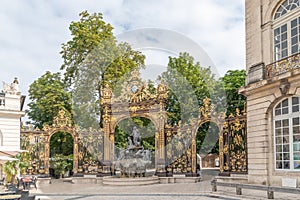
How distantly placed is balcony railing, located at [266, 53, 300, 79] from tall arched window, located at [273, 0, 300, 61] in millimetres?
426

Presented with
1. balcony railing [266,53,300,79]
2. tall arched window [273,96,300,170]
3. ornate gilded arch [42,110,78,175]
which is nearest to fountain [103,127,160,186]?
ornate gilded arch [42,110,78,175]

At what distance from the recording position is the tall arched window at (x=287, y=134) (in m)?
13.3

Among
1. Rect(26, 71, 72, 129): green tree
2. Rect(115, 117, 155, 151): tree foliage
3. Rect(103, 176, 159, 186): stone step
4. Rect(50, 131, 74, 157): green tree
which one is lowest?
Rect(103, 176, 159, 186): stone step

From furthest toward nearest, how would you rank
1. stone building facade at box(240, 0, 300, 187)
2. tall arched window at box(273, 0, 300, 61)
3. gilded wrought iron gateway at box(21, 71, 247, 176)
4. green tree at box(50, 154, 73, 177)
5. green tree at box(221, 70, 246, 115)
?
green tree at box(221, 70, 246, 115) → green tree at box(50, 154, 73, 177) → gilded wrought iron gateway at box(21, 71, 247, 176) → tall arched window at box(273, 0, 300, 61) → stone building facade at box(240, 0, 300, 187)

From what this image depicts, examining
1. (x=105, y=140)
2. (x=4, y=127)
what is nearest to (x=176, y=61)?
(x=105, y=140)

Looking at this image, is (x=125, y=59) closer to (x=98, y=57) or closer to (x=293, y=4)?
(x=98, y=57)

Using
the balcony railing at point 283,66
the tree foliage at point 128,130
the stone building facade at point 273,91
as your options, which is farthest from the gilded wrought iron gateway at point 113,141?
the balcony railing at point 283,66

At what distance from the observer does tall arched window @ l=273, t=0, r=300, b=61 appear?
1375 centimetres

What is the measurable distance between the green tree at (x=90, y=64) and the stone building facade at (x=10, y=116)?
583 centimetres

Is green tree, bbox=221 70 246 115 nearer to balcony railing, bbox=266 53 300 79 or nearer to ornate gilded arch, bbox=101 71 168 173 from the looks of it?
ornate gilded arch, bbox=101 71 168 173

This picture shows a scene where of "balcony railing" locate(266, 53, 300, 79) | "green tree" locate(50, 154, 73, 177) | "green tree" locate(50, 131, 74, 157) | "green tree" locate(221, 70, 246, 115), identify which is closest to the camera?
"balcony railing" locate(266, 53, 300, 79)

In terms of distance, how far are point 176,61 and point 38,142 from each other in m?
12.4

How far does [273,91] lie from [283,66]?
3.13 ft

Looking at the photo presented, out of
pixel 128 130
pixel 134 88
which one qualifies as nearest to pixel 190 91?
pixel 128 130
